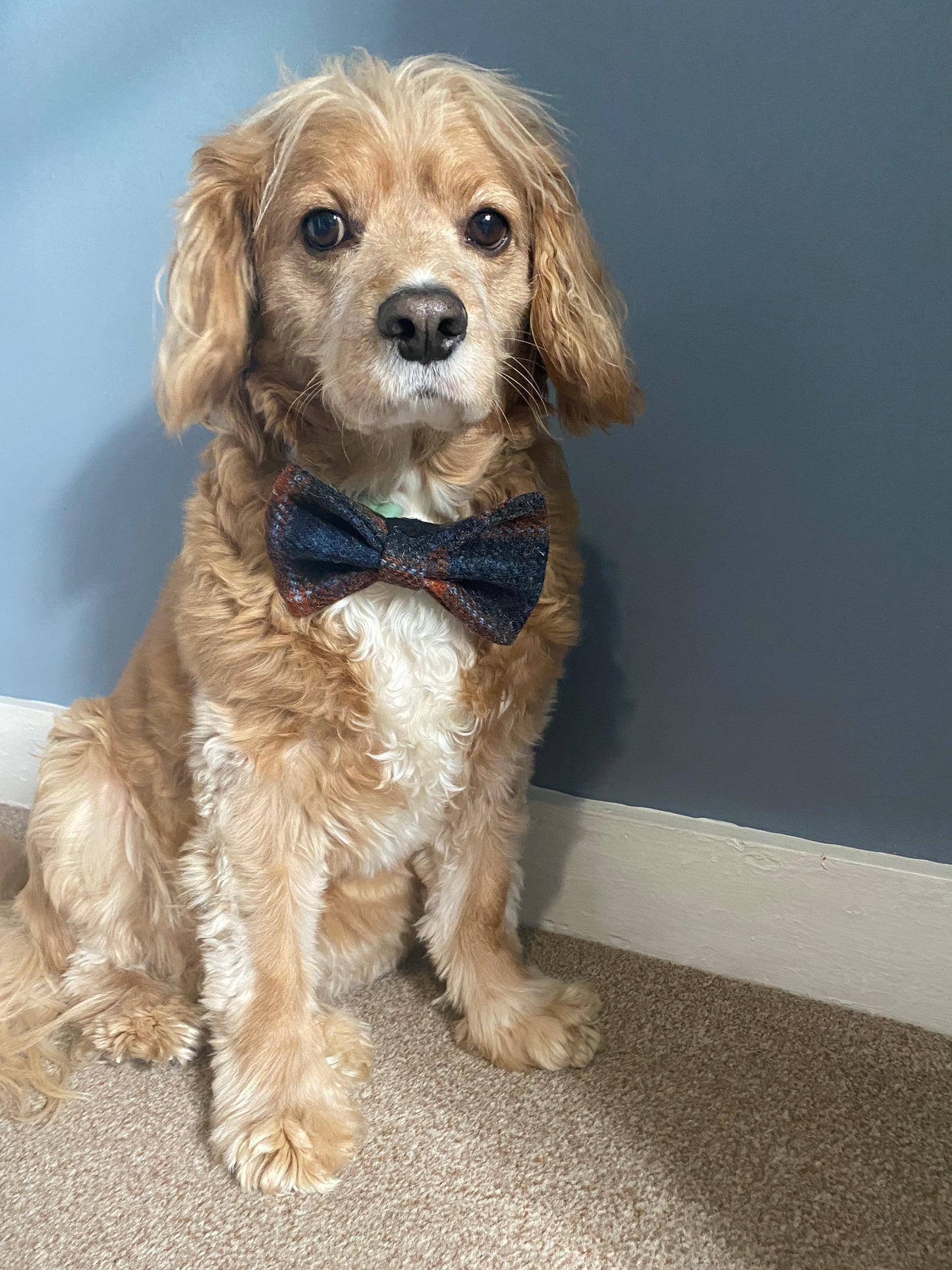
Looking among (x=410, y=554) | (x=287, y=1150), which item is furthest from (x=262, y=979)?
(x=410, y=554)

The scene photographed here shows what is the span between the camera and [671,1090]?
3.58ft

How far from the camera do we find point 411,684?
97 cm

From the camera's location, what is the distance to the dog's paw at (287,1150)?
959mm

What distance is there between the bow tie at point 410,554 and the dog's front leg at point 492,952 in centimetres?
27

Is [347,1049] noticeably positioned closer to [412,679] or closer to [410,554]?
[412,679]

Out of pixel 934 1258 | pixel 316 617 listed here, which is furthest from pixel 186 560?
pixel 934 1258

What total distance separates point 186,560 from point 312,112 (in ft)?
1.62

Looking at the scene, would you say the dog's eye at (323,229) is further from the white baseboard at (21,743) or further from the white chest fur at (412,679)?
the white baseboard at (21,743)

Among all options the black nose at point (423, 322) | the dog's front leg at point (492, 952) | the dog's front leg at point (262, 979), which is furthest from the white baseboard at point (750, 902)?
the black nose at point (423, 322)

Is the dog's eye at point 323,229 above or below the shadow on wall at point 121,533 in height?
above

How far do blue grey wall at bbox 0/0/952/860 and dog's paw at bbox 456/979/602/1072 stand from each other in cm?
33

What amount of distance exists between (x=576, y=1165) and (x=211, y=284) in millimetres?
1050

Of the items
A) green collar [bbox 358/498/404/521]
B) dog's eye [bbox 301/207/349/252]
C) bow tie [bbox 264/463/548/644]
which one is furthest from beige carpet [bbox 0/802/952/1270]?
dog's eye [bbox 301/207/349/252]

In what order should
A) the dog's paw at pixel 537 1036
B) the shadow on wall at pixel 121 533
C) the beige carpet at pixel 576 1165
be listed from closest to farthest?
the beige carpet at pixel 576 1165
the dog's paw at pixel 537 1036
the shadow on wall at pixel 121 533
